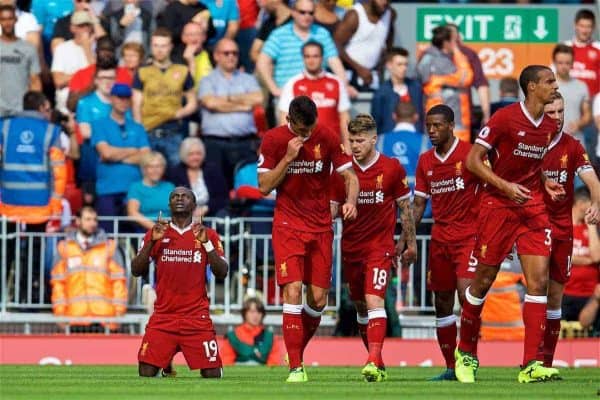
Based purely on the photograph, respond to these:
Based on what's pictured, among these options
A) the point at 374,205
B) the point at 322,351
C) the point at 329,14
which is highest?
the point at 329,14

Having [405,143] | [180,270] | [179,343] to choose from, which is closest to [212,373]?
[179,343]

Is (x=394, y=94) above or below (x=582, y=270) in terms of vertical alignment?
above

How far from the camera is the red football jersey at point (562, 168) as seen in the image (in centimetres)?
1609

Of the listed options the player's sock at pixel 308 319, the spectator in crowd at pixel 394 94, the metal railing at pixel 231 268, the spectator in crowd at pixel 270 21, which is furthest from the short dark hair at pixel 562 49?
the player's sock at pixel 308 319

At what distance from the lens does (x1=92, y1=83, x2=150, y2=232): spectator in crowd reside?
74.9 feet

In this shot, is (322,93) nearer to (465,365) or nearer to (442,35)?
(442,35)

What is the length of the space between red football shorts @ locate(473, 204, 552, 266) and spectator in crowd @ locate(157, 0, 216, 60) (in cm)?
1003

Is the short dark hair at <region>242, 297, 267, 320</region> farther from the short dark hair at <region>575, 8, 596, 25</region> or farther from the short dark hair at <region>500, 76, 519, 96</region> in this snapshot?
the short dark hair at <region>575, 8, 596, 25</region>

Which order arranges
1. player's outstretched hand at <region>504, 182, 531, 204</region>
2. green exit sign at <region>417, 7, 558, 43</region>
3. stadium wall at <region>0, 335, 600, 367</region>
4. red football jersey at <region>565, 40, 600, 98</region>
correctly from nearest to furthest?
player's outstretched hand at <region>504, 182, 531, 204</region> → stadium wall at <region>0, 335, 600, 367</region> → red football jersey at <region>565, 40, 600, 98</region> → green exit sign at <region>417, 7, 558, 43</region>

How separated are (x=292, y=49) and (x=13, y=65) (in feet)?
12.1

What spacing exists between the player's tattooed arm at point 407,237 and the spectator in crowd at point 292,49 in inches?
290

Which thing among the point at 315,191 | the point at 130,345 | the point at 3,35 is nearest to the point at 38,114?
the point at 3,35

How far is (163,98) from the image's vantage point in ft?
77.4

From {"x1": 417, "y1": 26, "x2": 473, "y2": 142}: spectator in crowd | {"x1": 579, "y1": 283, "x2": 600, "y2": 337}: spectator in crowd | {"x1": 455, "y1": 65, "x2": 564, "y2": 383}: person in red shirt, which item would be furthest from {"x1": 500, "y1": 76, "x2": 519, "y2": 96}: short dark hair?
{"x1": 455, "y1": 65, "x2": 564, "y2": 383}: person in red shirt
